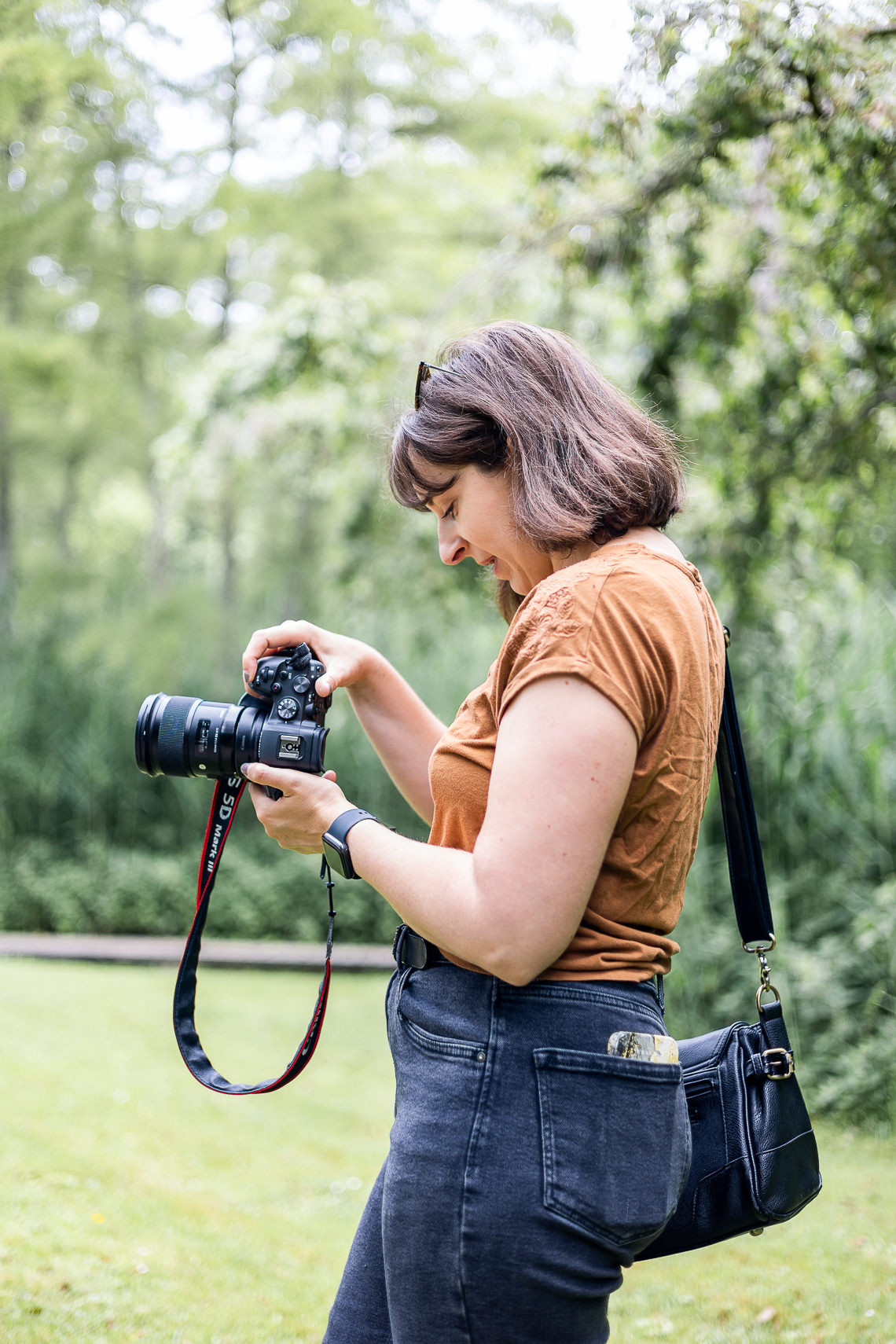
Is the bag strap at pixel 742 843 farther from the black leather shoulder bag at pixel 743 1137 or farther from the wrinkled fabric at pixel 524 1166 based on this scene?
the wrinkled fabric at pixel 524 1166

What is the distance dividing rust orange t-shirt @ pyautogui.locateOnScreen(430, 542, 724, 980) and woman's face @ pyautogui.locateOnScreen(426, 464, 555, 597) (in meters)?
0.13

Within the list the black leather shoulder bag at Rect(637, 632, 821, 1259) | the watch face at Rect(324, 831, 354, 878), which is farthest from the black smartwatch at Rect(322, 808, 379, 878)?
the black leather shoulder bag at Rect(637, 632, 821, 1259)

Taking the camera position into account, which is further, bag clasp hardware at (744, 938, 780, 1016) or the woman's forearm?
the woman's forearm

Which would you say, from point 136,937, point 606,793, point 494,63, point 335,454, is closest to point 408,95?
→ point 494,63

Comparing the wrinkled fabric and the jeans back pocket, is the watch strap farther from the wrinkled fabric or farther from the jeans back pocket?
the jeans back pocket

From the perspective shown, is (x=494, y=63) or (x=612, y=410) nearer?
(x=612, y=410)

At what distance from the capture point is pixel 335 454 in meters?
6.50

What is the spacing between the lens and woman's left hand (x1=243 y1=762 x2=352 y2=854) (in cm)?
137

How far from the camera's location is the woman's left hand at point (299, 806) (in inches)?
53.7

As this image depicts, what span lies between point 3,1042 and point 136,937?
2653 millimetres

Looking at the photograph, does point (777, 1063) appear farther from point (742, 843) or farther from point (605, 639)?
point (605, 639)

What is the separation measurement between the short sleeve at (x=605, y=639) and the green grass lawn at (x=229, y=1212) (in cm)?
190

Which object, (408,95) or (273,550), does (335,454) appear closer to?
(408,95)

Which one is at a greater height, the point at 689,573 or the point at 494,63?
the point at 494,63
